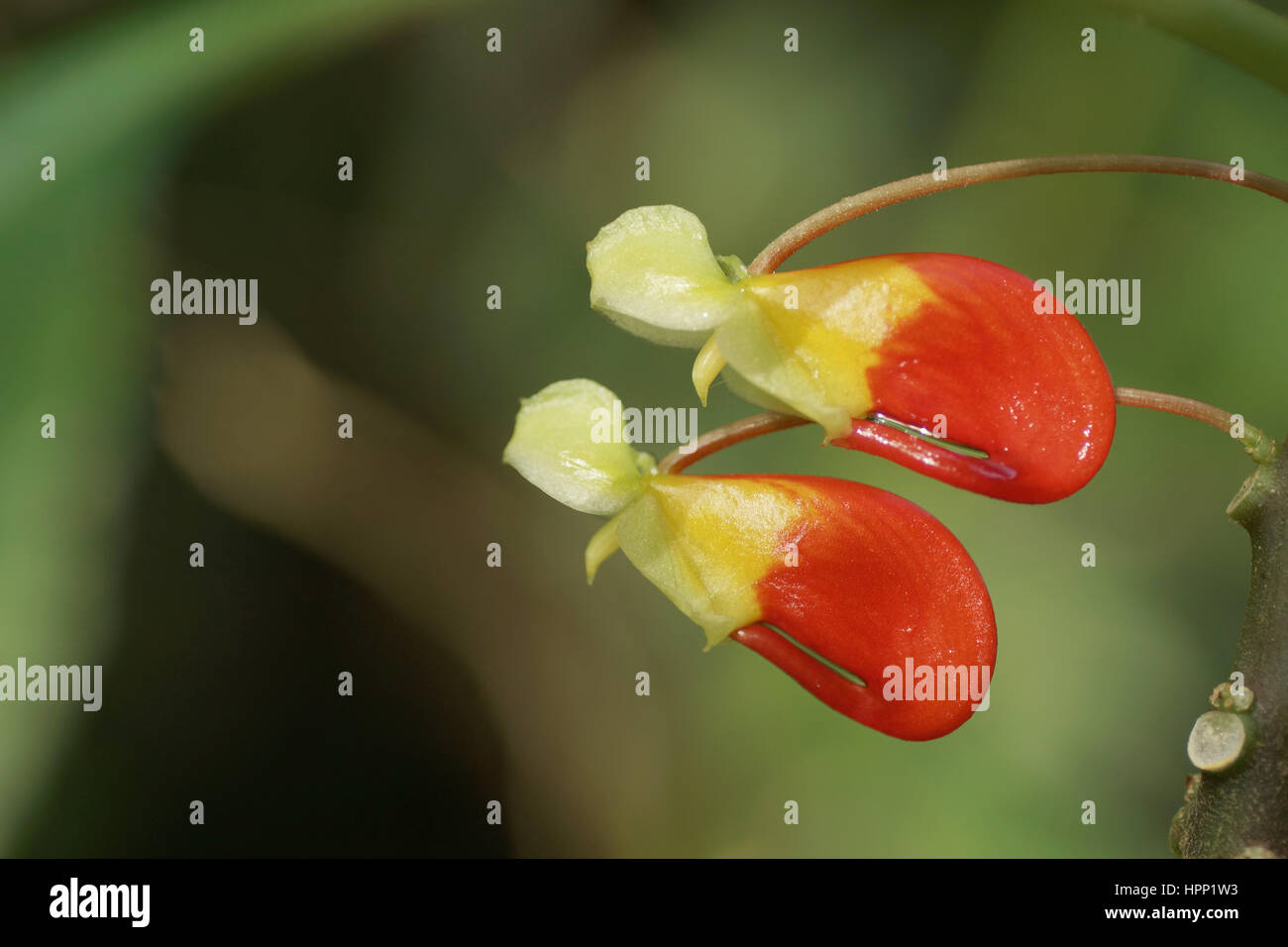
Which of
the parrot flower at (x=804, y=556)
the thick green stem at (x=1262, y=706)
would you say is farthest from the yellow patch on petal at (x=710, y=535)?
the thick green stem at (x=1262, y=706)

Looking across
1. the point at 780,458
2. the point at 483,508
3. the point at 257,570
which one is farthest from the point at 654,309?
the point at 257,570

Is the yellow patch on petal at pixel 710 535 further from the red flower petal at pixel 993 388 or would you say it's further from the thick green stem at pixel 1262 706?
the thick green stem at pixel 1262 706

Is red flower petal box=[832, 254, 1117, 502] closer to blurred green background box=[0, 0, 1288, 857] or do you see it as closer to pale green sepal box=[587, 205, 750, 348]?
pale green sepal box=[587, 205, 750, 348]

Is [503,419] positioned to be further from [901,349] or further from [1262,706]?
[1262,706]

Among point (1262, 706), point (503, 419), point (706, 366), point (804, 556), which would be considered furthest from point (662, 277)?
point (503, 419)

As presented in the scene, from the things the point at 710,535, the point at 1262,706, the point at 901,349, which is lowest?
the point at 1262,706

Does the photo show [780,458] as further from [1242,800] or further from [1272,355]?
[1242,800]
